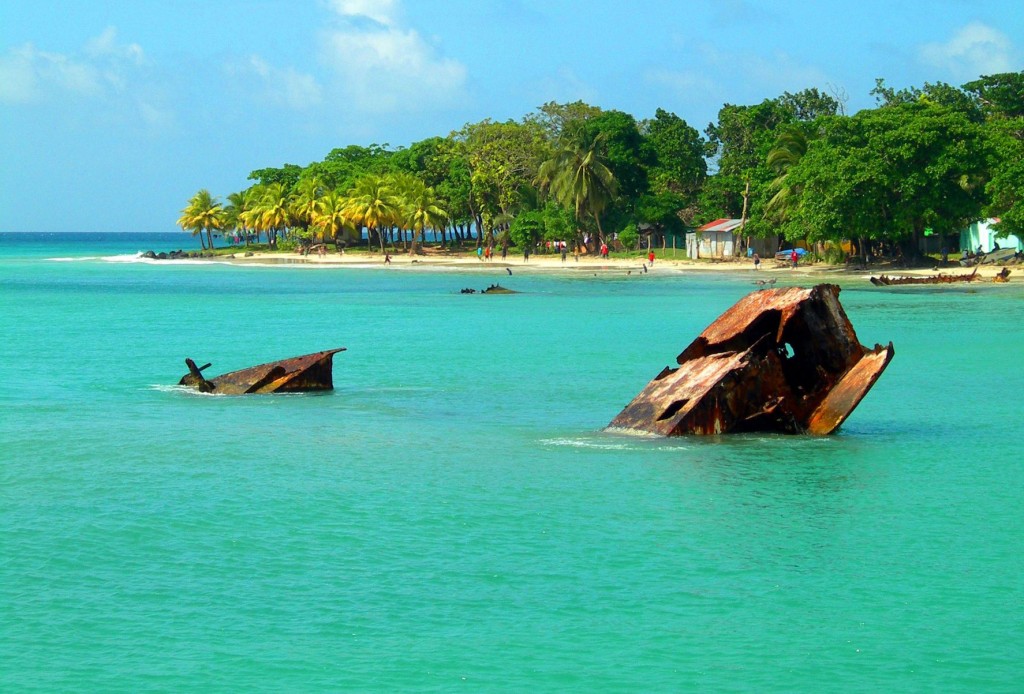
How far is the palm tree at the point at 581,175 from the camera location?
90.2 metres

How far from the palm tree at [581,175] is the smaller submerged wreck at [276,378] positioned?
66.6 meters

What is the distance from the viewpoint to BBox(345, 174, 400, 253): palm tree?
10719cm

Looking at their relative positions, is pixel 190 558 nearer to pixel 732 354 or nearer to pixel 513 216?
pixel 732 354

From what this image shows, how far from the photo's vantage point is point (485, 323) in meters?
44.1

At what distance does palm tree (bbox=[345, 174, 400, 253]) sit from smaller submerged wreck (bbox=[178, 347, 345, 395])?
3281 inches

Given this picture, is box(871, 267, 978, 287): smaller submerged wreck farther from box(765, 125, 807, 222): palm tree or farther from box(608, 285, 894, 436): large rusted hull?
box(608, 285, 894, 436): large rusted hull

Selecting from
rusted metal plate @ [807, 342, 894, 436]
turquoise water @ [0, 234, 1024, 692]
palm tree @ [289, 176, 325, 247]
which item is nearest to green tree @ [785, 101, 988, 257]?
turquoise water @ [0, 234, 1024, 692]

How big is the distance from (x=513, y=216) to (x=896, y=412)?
84.2 meters

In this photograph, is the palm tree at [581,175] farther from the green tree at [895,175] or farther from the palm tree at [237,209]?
the palm tree at [237,209]

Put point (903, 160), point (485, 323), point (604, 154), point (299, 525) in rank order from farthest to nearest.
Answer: point (604, 154), point (903, 160), point (485, 323), point (299, 525)

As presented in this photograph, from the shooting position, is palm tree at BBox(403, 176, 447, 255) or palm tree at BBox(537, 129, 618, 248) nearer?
palm tree at BBox(537, 129, 618, 248)

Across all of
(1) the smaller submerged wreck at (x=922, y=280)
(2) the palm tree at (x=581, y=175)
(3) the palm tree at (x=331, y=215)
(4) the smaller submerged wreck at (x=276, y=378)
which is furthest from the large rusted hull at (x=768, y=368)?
(3) the palm tree at (x=331, y=215)

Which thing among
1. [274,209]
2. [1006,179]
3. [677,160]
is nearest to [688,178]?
[677,160]

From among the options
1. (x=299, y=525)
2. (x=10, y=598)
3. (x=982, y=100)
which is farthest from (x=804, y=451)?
(x=982, y=100)
